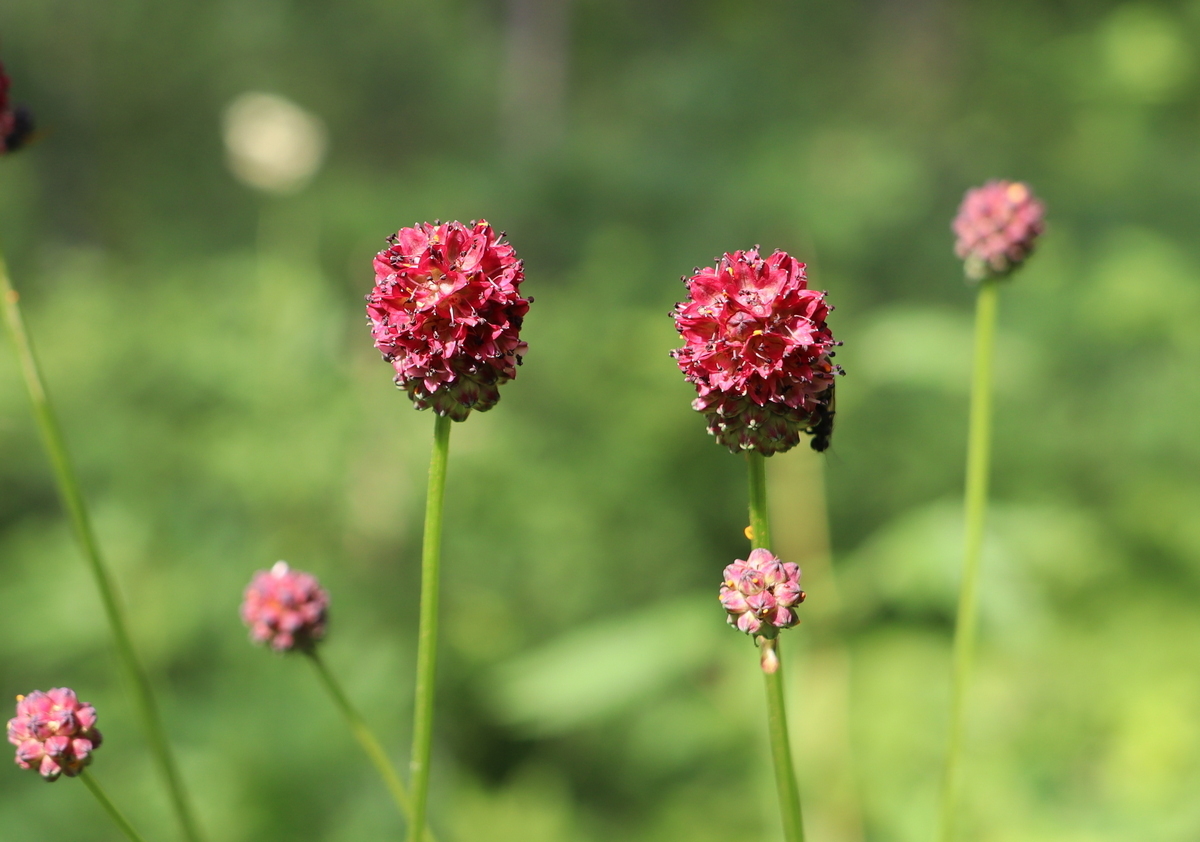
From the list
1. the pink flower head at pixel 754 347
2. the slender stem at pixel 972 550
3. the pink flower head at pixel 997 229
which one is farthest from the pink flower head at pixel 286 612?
the pink flower head at pixel 997 229

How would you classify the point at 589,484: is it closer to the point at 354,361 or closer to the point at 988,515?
the point at 354,361

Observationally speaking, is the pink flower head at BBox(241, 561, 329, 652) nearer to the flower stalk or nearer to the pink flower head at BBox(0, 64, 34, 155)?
the flower stalk

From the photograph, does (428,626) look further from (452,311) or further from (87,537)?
(87,537)

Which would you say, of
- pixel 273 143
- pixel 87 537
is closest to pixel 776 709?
pixel 87 537

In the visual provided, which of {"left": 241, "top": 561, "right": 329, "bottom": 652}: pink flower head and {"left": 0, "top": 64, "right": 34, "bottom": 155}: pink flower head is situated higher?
{"left": 0, "top": 64, "right": 34, "bottom": 155}: pink flower head

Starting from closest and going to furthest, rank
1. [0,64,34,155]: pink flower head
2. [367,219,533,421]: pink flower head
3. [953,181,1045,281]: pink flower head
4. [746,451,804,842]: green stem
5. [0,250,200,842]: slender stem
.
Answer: [746,451,804,842]: green stem, [367,219,533,421]: pink flower head, [0,250,200,842]: slender stem, [0,64,34,155]: pink flower head, [953,181,1045,281]: pink flower head

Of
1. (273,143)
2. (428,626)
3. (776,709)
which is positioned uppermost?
(273,143)

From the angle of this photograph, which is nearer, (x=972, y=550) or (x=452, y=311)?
(x=452, y=311)

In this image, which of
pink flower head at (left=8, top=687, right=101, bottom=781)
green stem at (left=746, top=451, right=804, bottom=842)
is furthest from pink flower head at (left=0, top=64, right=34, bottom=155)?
green stem at (left=746, top=451, right=804, bottom=842)
